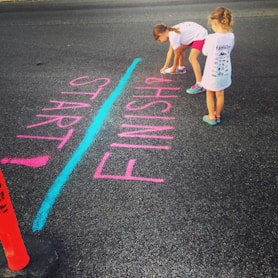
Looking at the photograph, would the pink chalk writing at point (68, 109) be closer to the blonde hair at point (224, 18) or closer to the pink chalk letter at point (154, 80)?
the pink chalk letter at point (154, 80)

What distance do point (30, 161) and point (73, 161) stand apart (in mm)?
478

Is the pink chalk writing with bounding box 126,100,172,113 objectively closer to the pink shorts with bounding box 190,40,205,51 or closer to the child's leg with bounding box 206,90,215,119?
the child's leg with bounding box 206,90,215,119

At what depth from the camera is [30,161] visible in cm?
356

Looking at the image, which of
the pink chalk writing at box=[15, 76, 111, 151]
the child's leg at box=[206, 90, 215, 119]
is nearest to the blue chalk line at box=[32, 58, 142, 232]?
the pink chalk writing at box=[15, 76, 111, 151]

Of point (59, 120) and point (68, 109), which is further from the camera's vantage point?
point (68, 109)

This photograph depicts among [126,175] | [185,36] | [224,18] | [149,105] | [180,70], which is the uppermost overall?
[224,18]

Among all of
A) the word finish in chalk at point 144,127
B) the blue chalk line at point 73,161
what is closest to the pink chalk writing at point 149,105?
the word finish in chalk at point 144,127

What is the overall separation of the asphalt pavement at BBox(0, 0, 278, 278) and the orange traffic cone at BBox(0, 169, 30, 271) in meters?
0.28

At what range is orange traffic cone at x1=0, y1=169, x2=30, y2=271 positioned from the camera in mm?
2043

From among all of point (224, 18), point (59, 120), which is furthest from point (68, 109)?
point (224, 18)

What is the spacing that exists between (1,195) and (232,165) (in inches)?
87.8

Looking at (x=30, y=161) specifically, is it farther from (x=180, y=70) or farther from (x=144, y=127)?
(x=180, y=70)

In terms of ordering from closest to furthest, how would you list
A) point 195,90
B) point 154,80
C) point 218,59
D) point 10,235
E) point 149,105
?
point 10,235 < point 218,59 < point 149,105 < point 195,90 < point 154,80

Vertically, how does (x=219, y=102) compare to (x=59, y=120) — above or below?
above
